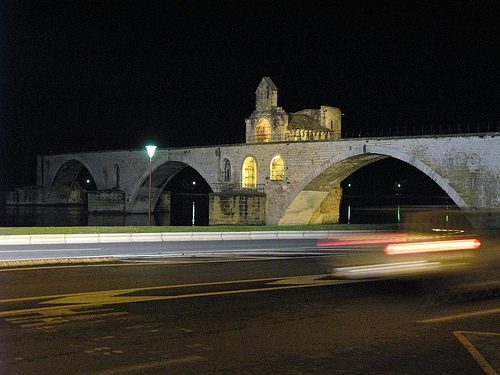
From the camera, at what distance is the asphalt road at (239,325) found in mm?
6012

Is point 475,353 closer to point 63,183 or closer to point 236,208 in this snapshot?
point 236,208

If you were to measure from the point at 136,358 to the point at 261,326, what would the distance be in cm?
200

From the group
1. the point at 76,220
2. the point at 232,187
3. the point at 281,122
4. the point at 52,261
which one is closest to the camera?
the point at 52,261

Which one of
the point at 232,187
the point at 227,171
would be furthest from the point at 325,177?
the point at 227,171

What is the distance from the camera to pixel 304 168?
46438mm

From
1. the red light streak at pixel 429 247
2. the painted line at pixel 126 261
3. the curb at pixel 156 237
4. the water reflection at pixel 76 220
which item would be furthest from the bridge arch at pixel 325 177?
the painted line at pixel 126 261

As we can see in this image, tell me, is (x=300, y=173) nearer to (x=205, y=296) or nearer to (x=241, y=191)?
(x=241, y=191)

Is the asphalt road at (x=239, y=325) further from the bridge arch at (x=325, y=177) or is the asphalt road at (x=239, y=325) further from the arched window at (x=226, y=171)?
the arched window at (x=226, y=171)

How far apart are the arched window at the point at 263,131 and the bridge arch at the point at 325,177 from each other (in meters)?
8.65

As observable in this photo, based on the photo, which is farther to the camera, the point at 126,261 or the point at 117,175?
the point at 117,175

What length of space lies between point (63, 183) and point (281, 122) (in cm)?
4502

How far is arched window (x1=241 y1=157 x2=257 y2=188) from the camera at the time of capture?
51844 mm

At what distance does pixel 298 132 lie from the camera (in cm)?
5647

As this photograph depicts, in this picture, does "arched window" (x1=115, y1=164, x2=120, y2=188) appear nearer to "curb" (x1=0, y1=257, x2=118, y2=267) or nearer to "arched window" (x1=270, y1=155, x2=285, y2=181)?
"arched window" (x1=270, y1=155, x2=285, y2=181)
